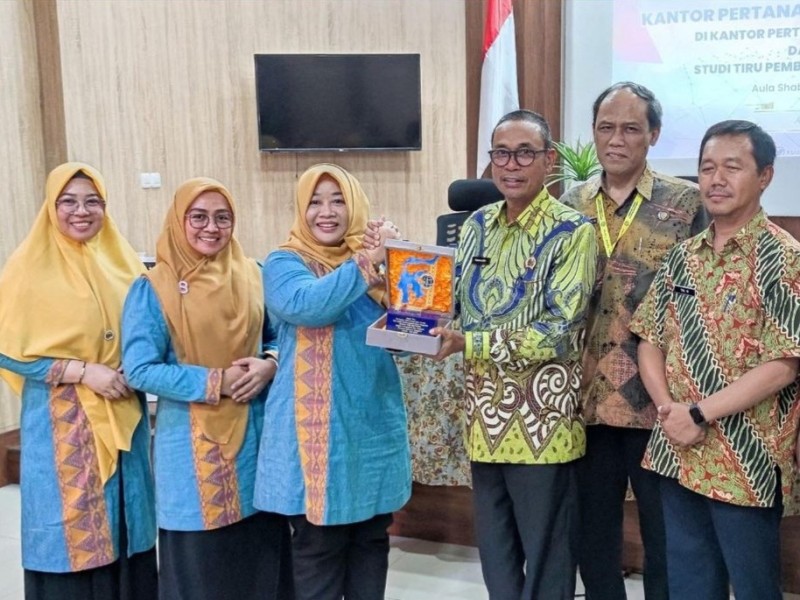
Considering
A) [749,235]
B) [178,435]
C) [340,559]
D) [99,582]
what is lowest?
[99,582]

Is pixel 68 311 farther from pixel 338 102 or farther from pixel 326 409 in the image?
pixel 338 102

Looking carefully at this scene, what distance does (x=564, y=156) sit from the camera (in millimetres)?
4000

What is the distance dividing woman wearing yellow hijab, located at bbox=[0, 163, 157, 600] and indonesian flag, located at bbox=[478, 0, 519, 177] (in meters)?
3.14

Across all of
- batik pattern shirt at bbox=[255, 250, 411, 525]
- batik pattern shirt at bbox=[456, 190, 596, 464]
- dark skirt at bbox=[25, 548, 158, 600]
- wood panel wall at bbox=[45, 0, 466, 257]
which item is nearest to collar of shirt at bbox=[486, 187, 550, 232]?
batik pattern shirt at bbox=[456, 190, 596, 464]

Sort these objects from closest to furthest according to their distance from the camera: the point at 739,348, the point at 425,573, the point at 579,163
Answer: the point at 739,348, the point at 425,573, the point at 579,163

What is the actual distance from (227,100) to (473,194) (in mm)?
3099

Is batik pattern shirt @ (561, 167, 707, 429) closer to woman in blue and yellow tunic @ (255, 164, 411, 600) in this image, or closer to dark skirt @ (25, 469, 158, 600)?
woman in blue and yellow tunic @ (255, 164, 411, 600)

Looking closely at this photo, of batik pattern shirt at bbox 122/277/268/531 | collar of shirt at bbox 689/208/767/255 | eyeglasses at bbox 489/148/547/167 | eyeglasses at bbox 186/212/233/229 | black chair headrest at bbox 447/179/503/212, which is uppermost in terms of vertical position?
eyeglasses at bbox 489/148/547/167

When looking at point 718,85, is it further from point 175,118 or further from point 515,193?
point 175,118

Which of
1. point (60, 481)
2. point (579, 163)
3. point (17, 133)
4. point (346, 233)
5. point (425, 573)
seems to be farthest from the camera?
point (17, 133)

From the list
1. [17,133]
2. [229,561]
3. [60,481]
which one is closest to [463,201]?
[229,561]

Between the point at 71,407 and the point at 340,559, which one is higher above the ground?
the point at 71,407

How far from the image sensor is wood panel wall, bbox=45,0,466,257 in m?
5.42

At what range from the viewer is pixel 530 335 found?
5.74ft
